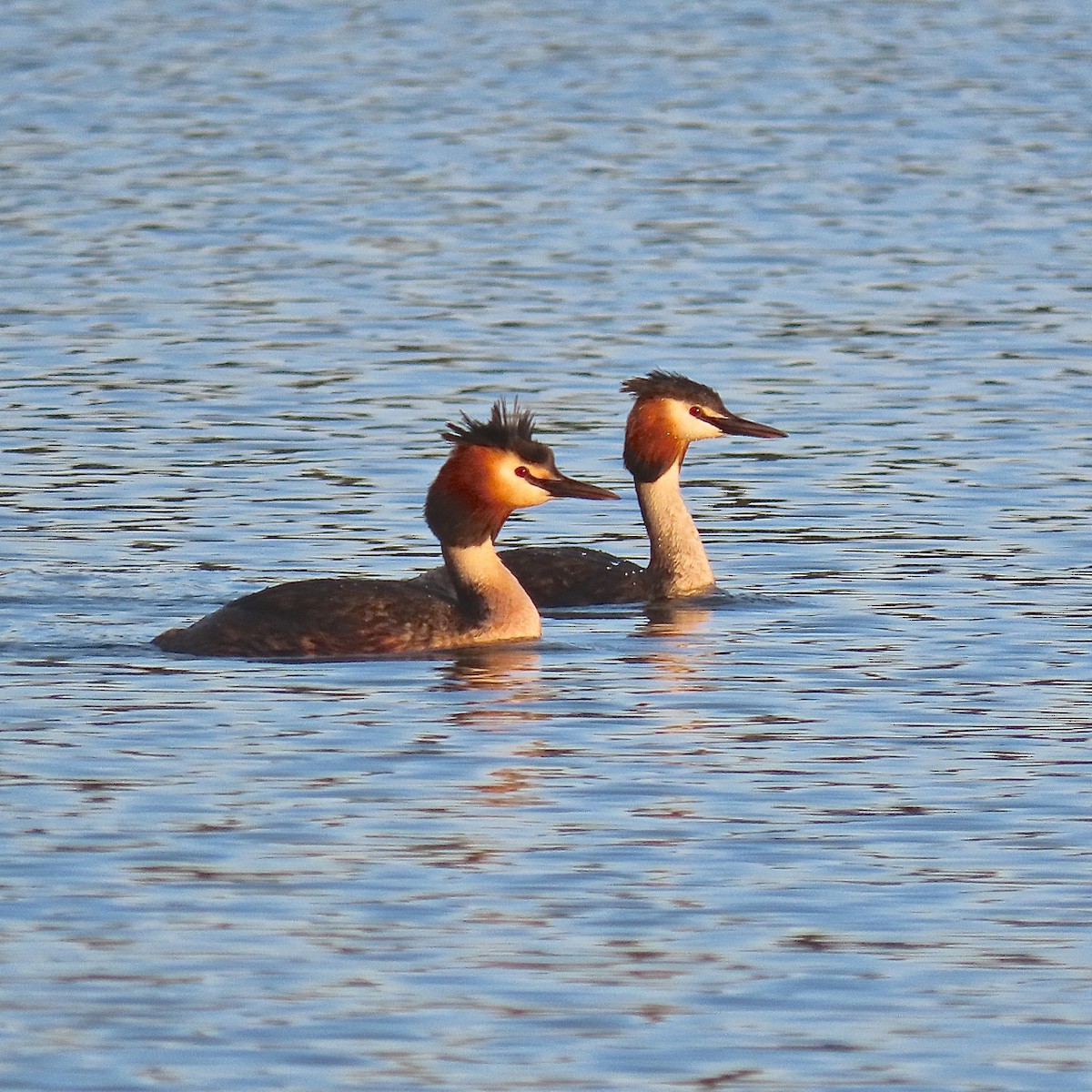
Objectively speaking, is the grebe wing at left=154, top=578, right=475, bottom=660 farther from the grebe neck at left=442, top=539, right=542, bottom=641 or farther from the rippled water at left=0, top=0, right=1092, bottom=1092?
the grebe neck at left=442, top=539, right=542, bottom=641

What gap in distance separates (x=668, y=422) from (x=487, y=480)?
2.51 meters

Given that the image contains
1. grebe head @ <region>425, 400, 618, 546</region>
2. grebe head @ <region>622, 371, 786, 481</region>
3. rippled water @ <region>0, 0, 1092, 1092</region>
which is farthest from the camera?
grebe head @ <region>622, 371, 786, 481</region>

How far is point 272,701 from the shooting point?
43.8 feet

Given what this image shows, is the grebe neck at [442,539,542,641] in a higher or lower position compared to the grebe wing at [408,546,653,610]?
higher

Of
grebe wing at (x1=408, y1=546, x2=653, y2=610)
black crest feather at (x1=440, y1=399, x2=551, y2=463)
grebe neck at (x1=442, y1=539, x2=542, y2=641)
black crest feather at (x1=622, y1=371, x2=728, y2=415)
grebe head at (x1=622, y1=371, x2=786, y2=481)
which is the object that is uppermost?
black crest feather at (x1=440, y1=399, x2=551, y2=463)

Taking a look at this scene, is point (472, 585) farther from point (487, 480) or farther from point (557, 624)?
point (557, 624)

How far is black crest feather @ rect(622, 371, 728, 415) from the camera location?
17.3 m

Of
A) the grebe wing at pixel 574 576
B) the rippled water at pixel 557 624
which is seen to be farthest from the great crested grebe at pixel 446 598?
the grebe wing at pixel 574 576

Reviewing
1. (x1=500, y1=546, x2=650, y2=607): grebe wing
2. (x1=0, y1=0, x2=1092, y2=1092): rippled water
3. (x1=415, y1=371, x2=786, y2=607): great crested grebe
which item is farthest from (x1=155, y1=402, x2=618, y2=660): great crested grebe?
(x1=500, y1=546, x2=650, y2=607): grebe wing

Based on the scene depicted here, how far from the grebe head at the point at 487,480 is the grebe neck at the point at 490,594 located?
Answer: 7 centimetres

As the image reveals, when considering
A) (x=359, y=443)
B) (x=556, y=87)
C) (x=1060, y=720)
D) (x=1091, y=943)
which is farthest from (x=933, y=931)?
(x=556, y=87)

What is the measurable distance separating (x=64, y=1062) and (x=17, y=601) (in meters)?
7.02

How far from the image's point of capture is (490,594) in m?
14.9

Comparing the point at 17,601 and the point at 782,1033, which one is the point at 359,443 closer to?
the point at 17,601
